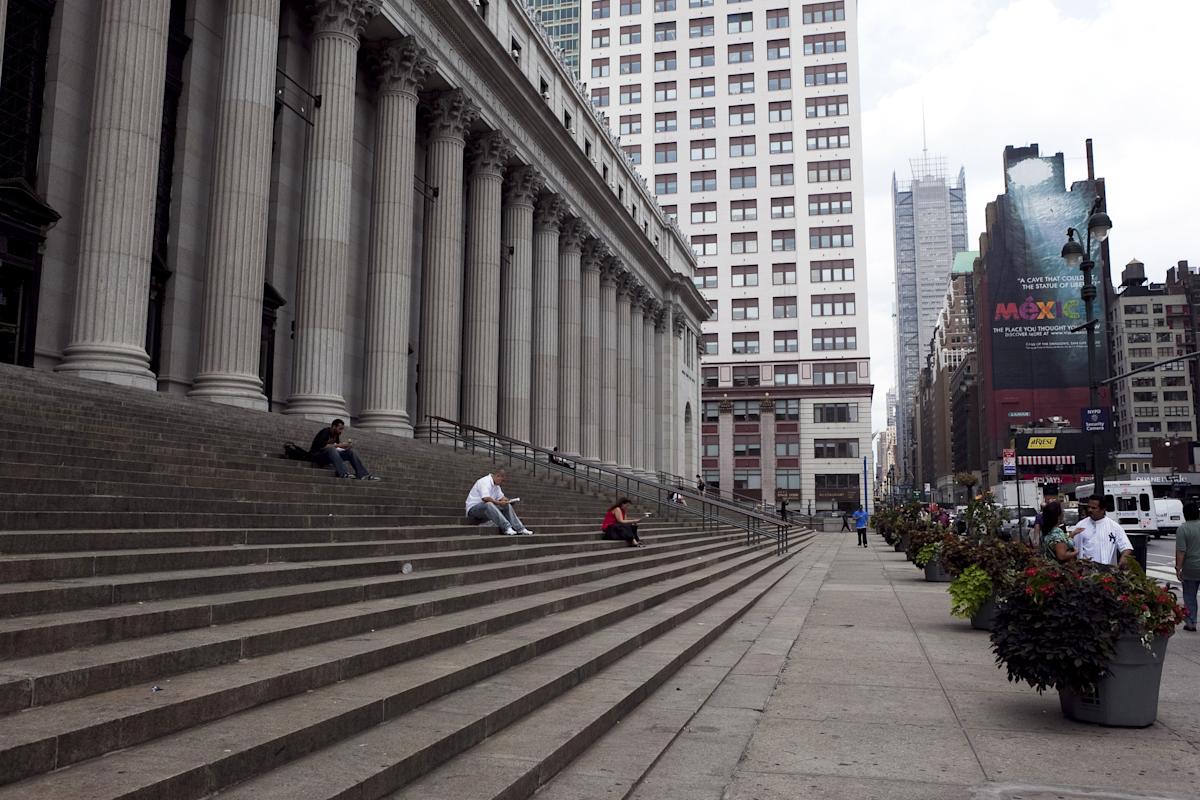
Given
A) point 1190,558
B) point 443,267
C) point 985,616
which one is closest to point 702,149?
point 443,267

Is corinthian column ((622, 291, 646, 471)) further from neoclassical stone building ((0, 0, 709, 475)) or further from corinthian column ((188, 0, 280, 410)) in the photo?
corinthian column ((188, 0, 280, 410))

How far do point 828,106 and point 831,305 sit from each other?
20.0m

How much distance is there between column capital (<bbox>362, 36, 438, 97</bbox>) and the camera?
1063 inches

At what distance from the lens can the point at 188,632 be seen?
6348 millimetres

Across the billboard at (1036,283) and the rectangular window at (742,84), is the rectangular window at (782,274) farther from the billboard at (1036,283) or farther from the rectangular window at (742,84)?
the billboard at (1036,283)

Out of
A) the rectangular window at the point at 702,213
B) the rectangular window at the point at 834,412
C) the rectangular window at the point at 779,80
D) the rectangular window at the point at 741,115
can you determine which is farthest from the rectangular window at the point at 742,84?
the rectangular window at the point at 834,412

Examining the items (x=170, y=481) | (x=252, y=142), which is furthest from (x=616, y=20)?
(x=170, y=481)

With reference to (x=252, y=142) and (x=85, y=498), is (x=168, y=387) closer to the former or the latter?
(x=252, y=142)

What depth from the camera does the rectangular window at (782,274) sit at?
292 feet

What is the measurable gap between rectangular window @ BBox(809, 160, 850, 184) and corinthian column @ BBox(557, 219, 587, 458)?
5170cm

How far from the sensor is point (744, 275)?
297ft

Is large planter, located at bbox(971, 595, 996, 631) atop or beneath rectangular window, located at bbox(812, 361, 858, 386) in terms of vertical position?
beneath

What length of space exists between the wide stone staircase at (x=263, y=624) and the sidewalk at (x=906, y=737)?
97 cm

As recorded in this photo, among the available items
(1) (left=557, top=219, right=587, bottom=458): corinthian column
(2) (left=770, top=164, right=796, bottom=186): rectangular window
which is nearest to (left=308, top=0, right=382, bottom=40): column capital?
(1) (left=557, top=219, right=587, bottom=458): corinthian column
